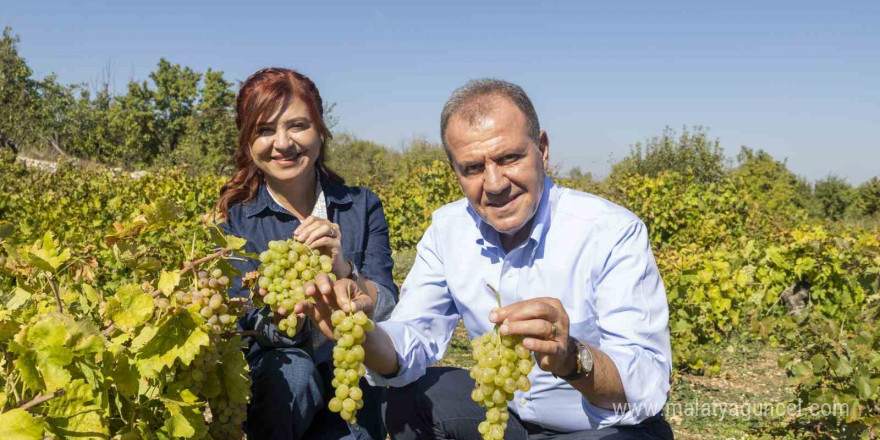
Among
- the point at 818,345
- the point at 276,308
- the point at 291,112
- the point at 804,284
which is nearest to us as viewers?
the point at 276,308

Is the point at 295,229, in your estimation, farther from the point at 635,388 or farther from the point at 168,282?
the point at 635,388

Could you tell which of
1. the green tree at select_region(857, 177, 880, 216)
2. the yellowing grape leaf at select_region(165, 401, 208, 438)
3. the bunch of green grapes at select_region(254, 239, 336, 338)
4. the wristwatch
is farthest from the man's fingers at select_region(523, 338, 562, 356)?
the green tree at select_region(857, 177, 880, 216)

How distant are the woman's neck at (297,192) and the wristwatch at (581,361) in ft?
5.41

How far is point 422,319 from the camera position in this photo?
2443 millimetres

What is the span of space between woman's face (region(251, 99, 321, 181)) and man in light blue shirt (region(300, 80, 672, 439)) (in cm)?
73

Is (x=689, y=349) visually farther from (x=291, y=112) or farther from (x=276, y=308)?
(x=276, y=308)

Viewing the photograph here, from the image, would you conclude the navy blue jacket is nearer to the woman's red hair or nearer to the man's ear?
the woman's red hair

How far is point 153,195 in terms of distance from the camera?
6.76 m

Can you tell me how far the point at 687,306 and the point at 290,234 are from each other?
4050 millimetres

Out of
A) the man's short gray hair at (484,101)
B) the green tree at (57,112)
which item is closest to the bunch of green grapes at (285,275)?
the man's short gray hair at (484,101)

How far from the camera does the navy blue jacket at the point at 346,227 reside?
2891 mm

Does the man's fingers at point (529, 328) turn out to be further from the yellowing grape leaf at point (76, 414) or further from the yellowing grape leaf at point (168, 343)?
the yellowing grape leaf at point (76, 414)

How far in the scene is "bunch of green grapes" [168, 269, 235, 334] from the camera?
166cm

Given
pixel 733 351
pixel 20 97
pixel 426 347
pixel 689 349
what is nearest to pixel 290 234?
pixel 426 347
